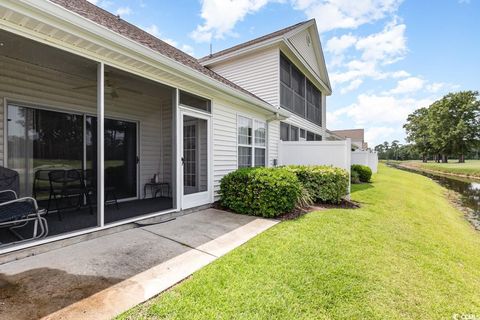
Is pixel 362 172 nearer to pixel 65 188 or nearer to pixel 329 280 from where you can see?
pixel 329 280

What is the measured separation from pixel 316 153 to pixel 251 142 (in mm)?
2773

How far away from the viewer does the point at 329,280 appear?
3.07 metres

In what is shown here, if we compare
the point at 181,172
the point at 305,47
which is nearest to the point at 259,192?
the point at 181,172

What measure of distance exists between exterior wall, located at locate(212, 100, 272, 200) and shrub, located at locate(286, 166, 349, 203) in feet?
7.37

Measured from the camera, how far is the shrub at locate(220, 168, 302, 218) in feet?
19.2

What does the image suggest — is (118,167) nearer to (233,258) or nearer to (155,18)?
(233,258)

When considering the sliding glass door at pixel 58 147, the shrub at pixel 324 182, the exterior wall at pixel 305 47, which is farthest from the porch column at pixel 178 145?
the exterior wall at pixel 305 47

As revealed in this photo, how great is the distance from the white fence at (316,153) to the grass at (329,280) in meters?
3.96

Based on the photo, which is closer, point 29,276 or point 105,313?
point 105,313

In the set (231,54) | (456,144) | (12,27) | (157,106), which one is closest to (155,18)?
(231,54)

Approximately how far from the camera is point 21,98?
463 cm

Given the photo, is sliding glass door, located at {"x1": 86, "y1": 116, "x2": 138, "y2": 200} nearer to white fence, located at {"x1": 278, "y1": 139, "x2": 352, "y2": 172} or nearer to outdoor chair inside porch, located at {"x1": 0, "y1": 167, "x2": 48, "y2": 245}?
outdoor chair inside porch, located at {"x1": 0, "y1": 167, "x2": 48, "y2": 245}

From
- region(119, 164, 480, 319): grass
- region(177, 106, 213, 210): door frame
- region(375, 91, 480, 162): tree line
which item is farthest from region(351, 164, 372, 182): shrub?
region(375, 91, 480, 162): tree line

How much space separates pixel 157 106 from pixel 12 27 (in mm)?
4622
